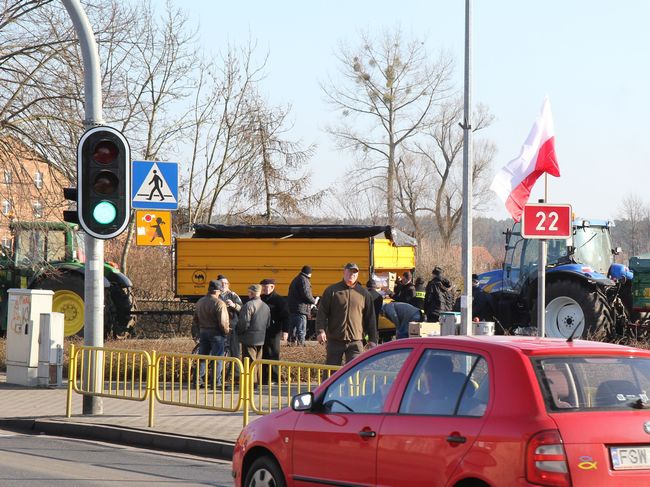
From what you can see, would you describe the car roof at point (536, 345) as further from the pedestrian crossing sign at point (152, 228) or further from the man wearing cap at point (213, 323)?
the pedestrian crossing sign at point (152, 228)

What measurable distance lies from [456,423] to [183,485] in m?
4.19

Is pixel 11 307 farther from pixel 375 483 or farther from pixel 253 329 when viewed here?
pixel 375 483

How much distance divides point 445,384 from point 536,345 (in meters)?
0.59

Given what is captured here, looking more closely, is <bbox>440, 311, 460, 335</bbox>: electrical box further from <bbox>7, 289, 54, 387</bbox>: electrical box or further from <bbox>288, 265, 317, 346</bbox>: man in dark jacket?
<bbox>288, 265, 317, 346</bbox>: man in dark jacket

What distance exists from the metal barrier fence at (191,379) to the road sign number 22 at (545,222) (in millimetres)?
2833

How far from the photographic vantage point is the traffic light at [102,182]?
13969 millimetres

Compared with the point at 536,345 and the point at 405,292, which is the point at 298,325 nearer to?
the point at 405,292

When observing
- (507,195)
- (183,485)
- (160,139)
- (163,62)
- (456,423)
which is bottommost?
(183,485)

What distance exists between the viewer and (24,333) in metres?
19.2

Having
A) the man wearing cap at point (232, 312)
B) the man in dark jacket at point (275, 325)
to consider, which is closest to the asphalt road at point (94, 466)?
the man in dark jacket at point (275, 325)

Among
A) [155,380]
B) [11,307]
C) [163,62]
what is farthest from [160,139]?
[155,380]

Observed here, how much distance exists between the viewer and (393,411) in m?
7.41

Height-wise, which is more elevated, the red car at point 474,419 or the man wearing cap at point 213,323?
the man wearing cap at point 213,323

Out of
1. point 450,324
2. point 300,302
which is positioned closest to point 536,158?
point 450,324
